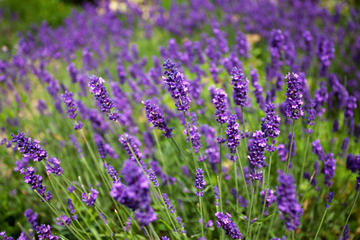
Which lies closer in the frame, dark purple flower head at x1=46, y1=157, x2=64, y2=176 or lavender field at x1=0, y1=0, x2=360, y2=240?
lavender field at x1=0, y1=0, x2=360, y2=240

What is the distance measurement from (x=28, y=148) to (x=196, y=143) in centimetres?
109

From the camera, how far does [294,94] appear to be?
164 cm

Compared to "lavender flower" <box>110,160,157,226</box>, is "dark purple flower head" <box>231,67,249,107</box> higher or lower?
higher

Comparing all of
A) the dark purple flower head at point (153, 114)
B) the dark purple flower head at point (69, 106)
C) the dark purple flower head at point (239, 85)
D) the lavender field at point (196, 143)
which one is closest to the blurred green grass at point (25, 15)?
the lavender field at point (196, 143)

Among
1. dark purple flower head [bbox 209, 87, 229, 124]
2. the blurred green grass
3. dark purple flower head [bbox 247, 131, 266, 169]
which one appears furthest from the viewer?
the blurred green grass

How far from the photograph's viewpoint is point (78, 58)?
22.0 ft

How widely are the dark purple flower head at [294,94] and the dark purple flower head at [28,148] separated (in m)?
1.54

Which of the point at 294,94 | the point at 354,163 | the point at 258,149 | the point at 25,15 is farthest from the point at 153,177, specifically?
the point at 25,15

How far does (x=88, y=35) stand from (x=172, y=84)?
19.6 feet

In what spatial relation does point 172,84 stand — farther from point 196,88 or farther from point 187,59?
point 187,59

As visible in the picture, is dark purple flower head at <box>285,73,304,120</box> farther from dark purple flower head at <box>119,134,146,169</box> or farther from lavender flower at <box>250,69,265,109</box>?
dark purple flower head at <box>119,134,146,169</box>

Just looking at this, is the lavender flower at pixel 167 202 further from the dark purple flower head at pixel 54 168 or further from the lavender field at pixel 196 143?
the dark purple flower head at pixel 54 168

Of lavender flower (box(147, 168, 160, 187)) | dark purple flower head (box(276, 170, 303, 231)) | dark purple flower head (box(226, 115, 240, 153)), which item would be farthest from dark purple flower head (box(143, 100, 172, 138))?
dark purple flower head (box(276, 170, 303, 231))

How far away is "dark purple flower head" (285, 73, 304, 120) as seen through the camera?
1.61 m
